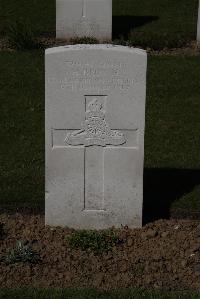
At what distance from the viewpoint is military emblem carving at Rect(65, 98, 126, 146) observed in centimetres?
757

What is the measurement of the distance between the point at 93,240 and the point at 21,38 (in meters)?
7.18

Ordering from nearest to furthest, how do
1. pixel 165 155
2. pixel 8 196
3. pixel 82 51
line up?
pixel 82 51 → pixel 8 196 → pixel 165 155

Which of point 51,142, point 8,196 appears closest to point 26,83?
point 8,196

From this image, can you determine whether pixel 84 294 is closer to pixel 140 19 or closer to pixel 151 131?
pixel 151 131

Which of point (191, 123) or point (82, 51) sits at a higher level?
point (82, 51)

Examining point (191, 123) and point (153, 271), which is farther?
point (191, 123)

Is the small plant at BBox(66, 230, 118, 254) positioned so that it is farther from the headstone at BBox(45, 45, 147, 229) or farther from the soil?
the headstone at BBox(45, 45, 147, 229)

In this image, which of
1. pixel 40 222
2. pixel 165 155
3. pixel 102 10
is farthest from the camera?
pixel 102 10

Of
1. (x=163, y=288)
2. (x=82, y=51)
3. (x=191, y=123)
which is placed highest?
(x=82, y=51)

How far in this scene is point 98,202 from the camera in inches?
309

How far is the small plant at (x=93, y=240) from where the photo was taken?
7.43m

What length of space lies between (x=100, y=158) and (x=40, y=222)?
90 cm

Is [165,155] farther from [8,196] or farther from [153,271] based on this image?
[153,271]

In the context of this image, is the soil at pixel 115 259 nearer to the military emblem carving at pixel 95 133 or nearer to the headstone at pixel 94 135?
the headstone at pixel 94 135
